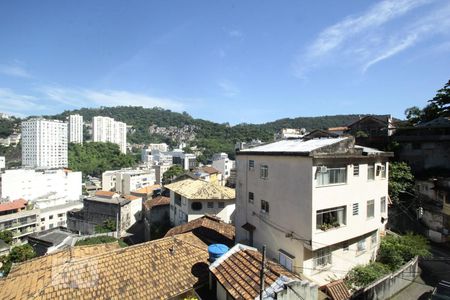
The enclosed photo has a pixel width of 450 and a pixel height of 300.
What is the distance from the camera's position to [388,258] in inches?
630

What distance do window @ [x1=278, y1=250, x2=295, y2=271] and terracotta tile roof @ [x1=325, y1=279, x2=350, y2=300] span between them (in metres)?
1.92

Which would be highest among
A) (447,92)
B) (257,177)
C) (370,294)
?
(447,92)

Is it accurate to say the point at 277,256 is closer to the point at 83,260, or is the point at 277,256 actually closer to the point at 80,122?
the point at 83,260

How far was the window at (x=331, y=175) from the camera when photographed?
1212 cm

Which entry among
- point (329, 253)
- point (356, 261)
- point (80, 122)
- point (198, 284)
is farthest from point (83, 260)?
point (80, 122)

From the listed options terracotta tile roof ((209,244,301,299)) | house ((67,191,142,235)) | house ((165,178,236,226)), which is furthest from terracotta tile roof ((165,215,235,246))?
house ((67,191,142,235))

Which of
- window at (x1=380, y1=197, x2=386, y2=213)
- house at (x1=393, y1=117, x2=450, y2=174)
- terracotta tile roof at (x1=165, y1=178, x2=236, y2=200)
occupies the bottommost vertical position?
terracotta tile roof at (x1=165, y1=178, x2=236, y2=200)

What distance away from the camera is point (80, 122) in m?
135

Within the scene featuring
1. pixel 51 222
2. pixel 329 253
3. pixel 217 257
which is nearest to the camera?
pixel 217 257

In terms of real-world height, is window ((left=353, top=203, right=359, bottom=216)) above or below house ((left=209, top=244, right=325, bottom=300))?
above

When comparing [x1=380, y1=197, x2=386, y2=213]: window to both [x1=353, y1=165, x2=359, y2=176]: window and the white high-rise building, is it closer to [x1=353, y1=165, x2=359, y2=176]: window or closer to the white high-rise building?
[x1=353, y1=165, x2=359, y2=176]: window

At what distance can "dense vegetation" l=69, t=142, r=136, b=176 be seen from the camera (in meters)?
101

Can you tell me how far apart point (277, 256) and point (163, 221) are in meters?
21.8

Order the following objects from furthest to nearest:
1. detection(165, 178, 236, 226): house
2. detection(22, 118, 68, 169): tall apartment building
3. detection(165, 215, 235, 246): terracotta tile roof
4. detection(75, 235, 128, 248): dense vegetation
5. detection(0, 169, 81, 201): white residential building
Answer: detection(22, 118, 68, 169): tall apartment building
detection(0, 169, 81, 201): white residential building
detection(75, 235, 128, 248): dense vegetation
detection(165, 178, 236, 226): house
detection(165, 215, 235, 246): terracotta tile roof
